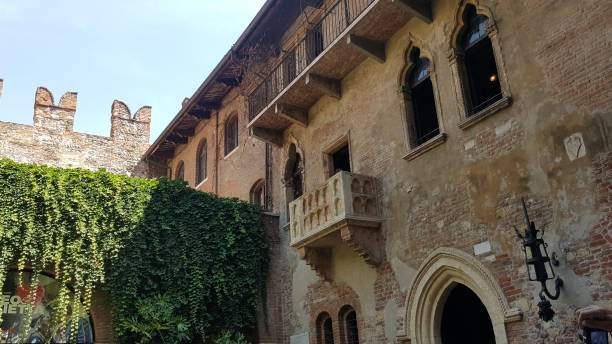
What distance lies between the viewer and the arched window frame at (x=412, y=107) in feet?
30.0

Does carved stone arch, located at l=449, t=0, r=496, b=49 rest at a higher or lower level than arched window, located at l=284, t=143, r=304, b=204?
higher

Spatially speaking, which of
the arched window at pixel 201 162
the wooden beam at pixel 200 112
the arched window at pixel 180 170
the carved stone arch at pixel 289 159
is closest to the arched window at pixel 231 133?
the wooden beam at pixel 200 112

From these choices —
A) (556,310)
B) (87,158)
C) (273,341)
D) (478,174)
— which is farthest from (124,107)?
(556,310)

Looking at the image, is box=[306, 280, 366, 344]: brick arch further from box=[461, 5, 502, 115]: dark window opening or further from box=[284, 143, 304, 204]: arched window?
box=[461, 5, 502, 115]: dark window opening

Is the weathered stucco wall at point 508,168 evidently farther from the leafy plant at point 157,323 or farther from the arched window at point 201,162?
the arched window at point 201,162

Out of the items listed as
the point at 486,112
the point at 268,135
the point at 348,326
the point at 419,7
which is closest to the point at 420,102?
the point at 419,7

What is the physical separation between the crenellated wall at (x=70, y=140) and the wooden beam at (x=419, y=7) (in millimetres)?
15455

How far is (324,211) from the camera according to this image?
10359 millimetres

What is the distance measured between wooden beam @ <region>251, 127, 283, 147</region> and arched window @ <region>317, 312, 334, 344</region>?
4.53 metres

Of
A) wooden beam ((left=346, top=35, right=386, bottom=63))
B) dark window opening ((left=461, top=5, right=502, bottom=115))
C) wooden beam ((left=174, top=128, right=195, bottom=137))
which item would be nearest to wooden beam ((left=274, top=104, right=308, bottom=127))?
wooden beam ((left=346, top=35, right=386, bottom=63))

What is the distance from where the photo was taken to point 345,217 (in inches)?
379

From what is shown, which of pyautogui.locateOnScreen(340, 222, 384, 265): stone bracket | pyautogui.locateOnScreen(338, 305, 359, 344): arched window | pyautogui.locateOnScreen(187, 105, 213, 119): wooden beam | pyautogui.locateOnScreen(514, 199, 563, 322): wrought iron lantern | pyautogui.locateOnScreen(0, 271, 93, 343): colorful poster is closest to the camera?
pyautogui.locateOnScreen(514, 199, 563, 322): wrought iron lantern

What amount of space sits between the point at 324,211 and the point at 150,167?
46.5 ft

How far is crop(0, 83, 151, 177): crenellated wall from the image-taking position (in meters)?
21.4
